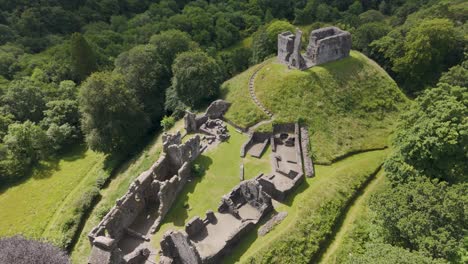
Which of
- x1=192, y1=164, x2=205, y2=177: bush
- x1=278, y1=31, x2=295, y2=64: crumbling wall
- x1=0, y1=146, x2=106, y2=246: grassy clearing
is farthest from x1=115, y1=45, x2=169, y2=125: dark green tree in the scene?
x1=278, y1=31, x2=295, y2=64: crumbling wall

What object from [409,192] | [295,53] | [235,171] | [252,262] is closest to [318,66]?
[295,53]

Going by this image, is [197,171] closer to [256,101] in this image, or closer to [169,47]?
[256,101]

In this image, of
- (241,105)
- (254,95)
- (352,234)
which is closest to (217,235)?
(352,234)

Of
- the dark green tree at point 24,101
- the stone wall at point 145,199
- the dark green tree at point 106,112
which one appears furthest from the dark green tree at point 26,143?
the stone wall at point 145,199

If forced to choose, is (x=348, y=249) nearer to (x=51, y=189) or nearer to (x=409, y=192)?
(x=409, y=192)

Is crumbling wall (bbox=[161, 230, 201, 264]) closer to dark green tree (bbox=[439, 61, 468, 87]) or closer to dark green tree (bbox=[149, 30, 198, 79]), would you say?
dark green tree (bbox=[149, 30, 198, 79])

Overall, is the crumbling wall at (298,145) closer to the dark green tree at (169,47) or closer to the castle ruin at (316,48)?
the castle ruin at (316,48)
